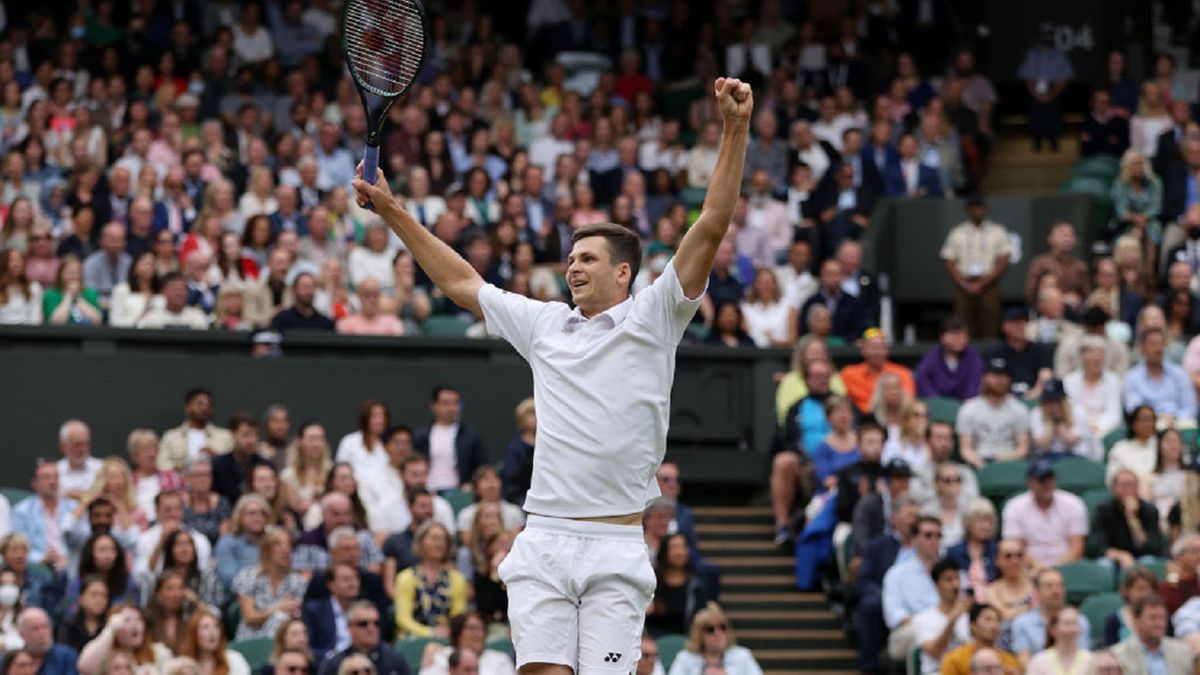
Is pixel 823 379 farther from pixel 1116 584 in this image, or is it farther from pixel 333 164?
pixel 333 164

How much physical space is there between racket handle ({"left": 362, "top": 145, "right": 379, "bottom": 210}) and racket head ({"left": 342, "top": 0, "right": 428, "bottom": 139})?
0.03 m

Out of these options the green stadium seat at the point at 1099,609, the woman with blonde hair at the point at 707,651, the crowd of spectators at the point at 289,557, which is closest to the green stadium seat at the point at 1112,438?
the green stadium seat at the point at 1099,609

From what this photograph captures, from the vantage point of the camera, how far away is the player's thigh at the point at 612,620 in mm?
7477

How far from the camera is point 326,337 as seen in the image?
59.3ft

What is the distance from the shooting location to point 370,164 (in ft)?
→ 25.1

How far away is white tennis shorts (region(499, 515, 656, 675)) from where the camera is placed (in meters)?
7.47

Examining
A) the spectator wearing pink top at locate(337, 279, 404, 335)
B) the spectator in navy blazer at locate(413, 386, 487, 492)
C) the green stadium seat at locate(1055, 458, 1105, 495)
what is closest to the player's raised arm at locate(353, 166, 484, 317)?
the spectator in navy blazer at locate(413, 386, 487, 492)

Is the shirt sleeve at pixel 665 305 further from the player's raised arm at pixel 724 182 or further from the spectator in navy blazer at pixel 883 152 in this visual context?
the spectator in navy blazer at pixel 883 152

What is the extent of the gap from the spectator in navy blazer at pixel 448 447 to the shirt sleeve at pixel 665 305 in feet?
30.4

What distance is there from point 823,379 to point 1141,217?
16.2ft

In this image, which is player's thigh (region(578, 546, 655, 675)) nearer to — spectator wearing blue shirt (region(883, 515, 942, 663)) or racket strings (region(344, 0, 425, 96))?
racket strings (region(344, 0, 425, 96))

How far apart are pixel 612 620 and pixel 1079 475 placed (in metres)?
9.57

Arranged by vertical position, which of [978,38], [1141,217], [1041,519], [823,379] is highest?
[978,38]

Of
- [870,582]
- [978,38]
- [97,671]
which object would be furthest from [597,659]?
[978,38]
